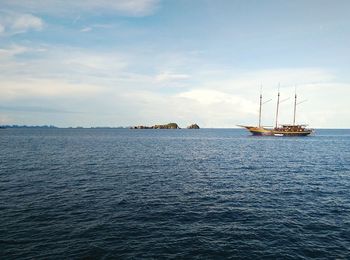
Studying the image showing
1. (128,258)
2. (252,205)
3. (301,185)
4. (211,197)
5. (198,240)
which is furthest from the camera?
(301,185)

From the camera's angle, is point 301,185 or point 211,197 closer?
point 211,197

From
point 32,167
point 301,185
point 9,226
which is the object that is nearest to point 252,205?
point 301,185

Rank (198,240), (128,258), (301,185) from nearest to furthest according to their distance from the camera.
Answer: (128,258) → (198,240) → (301,185)

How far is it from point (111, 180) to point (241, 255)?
96.5 ft

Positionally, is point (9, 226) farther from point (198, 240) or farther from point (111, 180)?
point (111, 180)

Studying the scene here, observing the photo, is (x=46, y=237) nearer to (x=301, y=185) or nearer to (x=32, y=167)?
(x=301, y=185)

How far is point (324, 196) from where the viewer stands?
38.2 m

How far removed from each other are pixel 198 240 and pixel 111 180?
26.2 m

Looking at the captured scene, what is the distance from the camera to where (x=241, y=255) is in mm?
21859

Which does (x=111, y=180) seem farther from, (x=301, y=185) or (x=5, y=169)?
(x=301, y=185)

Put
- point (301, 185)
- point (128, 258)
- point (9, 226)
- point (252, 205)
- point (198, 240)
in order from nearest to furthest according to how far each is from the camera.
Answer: point (128, 258)
point (198, 240)
point (9, 226)
point (252, 205)
point (301, 185)

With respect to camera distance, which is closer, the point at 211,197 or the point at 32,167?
the point at 211,197

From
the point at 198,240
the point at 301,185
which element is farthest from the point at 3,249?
the point at 301,185

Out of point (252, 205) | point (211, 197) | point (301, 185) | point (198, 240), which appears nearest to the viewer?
point (198, 240)
